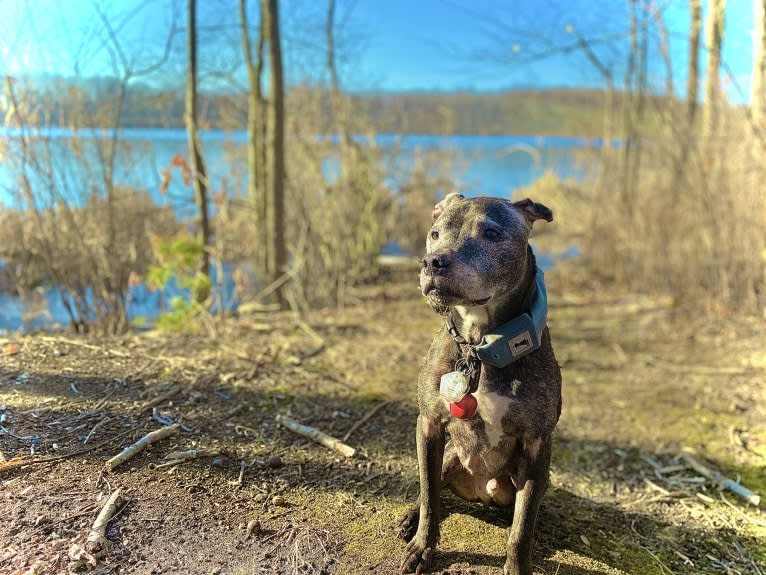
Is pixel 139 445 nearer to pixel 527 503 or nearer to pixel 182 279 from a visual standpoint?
pixel 527 503

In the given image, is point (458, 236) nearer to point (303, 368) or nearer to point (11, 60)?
point (303, 368)

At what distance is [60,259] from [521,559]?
14.0 feet

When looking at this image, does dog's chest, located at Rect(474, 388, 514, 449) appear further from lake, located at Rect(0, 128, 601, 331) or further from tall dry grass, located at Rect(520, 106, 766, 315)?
tall dry grass, located at Rect(520, 106, 766, 315)

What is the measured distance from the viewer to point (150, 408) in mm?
3250

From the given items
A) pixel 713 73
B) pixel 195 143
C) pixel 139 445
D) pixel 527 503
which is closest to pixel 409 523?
pixel 527 503

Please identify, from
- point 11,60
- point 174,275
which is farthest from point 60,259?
point 11,60

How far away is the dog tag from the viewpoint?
2.13 m

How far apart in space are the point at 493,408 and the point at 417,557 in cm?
68

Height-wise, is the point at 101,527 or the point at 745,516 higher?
the point at 101,527

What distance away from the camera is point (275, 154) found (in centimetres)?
607

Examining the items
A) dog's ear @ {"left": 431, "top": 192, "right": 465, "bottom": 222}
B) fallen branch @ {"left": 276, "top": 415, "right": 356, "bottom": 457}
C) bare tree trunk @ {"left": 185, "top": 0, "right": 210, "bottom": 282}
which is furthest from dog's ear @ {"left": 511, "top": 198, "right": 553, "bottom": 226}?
bare tree trunk @ {"left": 185, "top": 0, "right": 210, "bottom": 282}

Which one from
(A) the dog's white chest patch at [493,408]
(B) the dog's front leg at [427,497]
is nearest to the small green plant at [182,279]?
(B) the dog's front leg at [427,497]

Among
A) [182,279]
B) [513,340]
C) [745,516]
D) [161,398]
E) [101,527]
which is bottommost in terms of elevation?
[745,516]

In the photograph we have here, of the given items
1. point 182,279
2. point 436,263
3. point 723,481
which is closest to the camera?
point 436,263
